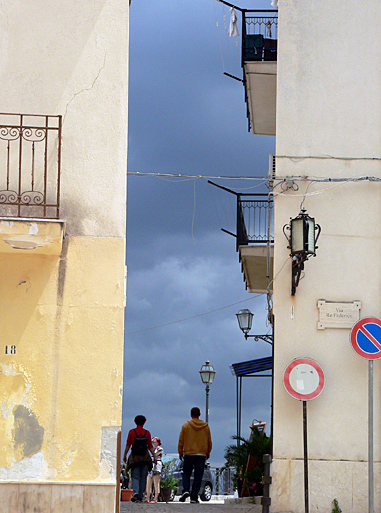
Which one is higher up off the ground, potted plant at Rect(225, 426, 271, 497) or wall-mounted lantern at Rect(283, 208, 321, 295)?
wall-mounted lantern at Rect(283, 208, 321, 295)

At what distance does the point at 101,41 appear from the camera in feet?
37.9

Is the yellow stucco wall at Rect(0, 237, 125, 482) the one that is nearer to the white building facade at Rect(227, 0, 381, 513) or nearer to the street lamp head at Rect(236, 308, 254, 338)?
the white building facade at Rect(227, 0, 381, 513)

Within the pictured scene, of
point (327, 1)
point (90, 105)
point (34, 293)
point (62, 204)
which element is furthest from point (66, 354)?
point (327, 1)

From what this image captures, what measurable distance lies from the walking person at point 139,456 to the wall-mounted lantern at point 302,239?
158 inches

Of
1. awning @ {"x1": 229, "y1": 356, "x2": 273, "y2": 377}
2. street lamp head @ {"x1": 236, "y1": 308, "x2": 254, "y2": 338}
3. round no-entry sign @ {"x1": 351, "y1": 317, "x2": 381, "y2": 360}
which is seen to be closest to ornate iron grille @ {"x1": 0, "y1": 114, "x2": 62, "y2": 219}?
round no-entry sign @ {"x1": 351, "y1": 317, "x2": 381, "y2": 360}

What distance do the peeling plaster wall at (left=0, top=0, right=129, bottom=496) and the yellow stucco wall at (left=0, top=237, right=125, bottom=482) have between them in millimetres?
13

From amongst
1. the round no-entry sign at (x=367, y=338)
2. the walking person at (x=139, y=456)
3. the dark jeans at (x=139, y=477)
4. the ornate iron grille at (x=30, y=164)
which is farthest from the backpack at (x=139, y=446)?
the ornate iron grille at (x=30, y=164)

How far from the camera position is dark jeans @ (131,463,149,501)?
47.9 feet

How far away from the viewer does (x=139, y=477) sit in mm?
14672

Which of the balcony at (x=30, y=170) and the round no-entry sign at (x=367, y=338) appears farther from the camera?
the round no-entry sign at (x=367, y=338)

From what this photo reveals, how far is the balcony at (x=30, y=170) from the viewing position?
10.9 m

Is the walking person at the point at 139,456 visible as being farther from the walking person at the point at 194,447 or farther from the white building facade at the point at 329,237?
the white building facade at the point at 329,237

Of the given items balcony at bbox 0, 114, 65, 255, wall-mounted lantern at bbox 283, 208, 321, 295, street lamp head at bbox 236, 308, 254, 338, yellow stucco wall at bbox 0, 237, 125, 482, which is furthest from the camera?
street lamp head at bbox 236, 308, 254, 338

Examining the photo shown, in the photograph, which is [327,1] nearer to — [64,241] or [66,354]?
[64,241]
